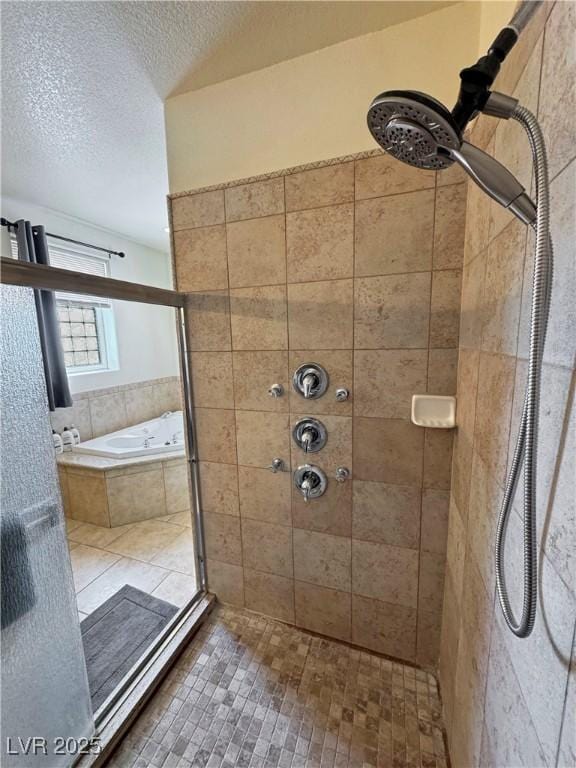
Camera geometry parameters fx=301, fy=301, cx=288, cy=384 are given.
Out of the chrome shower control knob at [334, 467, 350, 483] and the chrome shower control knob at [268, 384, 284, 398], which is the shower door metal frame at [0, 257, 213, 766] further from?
the chrome shower control knob at [334, 467, 350, 483]

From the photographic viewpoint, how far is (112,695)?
1164mm

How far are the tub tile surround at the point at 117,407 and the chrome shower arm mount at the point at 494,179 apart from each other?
2.87m

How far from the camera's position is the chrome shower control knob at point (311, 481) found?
1279mm

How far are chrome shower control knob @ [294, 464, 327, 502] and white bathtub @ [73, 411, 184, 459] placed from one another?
1.22 m

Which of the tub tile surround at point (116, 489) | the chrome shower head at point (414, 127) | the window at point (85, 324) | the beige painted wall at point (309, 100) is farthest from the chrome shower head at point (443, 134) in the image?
the window at point (85, 324)

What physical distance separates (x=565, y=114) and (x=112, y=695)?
81.9 inches

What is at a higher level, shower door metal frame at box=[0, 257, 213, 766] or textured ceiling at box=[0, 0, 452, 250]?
textured ceiling at box=[0, 0, 452, 250]

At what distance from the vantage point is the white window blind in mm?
2537

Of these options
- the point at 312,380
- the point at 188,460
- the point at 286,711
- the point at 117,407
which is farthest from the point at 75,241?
the point at 286,711

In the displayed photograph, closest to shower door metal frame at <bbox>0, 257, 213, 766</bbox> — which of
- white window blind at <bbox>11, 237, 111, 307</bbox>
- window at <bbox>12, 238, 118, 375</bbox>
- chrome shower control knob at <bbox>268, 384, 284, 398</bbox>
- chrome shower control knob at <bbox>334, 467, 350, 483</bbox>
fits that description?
chrome shower control knob at <bbox>268, 384, 284, 398</bbox>

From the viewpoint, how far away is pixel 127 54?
1064mm

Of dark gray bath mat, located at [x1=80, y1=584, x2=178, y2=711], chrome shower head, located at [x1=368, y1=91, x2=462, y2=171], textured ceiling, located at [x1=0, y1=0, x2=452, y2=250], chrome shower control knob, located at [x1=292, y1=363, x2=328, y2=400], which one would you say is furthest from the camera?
dark gray bath mat, located at [x1=80, y1=584, x2=178, y2=711]

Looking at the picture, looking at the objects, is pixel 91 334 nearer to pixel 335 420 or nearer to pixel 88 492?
pixel 88 492

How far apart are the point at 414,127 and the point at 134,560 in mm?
2591
